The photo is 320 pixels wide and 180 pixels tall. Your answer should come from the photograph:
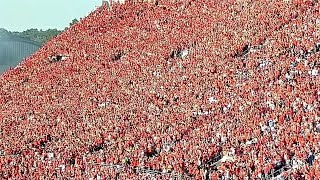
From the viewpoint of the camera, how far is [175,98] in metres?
19.6

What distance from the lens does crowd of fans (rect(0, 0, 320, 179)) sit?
43.8 ft

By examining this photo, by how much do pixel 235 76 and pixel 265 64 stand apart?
1092 mm

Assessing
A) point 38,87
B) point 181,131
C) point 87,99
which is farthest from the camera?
point 38,87

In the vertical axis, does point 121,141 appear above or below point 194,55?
below

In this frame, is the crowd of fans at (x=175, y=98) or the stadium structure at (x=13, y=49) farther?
the stadium structure at (x=13, y=49)

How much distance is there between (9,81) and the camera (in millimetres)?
29891

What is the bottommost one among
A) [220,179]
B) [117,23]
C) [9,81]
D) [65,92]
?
[220,179]

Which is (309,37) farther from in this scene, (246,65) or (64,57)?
(64,57)

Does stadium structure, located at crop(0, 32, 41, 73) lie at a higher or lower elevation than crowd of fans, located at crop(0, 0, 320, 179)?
higher

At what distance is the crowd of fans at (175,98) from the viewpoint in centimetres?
1334

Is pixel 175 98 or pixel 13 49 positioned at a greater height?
pixel 13 49

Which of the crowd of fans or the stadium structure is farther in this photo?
the stadium structure

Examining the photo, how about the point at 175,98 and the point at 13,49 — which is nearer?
the point at 175,98

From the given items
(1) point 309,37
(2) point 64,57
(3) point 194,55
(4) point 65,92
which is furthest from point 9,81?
(1) point 309,37
